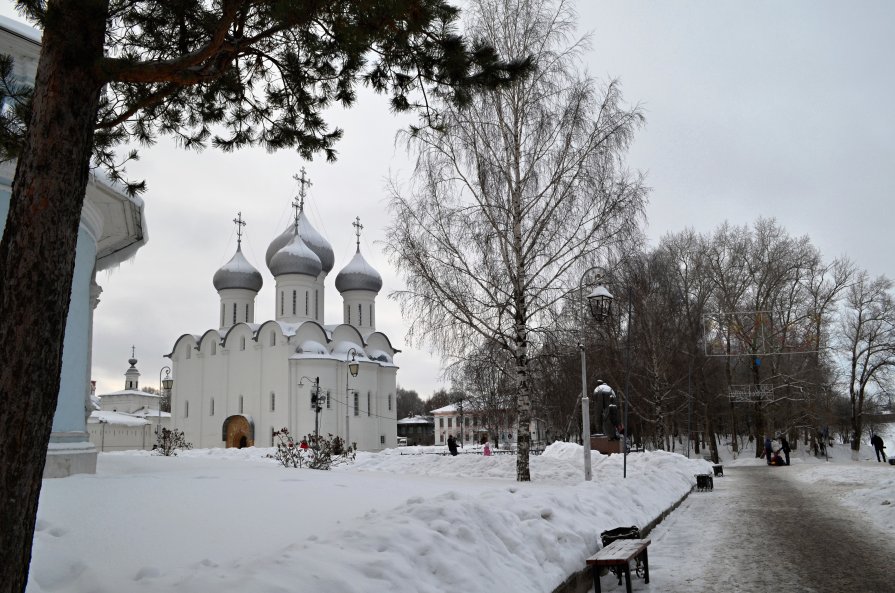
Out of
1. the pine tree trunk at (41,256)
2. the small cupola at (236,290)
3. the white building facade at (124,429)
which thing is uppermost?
the small cupola at (236,290)

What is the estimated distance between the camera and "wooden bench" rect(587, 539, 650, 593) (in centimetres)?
657

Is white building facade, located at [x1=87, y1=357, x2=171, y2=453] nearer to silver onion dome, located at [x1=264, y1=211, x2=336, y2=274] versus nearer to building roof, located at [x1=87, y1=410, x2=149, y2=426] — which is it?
building roof, located at [x1=87, y1=410, x2=149, y2=426]

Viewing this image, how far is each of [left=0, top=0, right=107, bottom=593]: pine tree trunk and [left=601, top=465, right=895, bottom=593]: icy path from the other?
5.86m

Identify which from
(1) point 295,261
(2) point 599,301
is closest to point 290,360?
(1) point 295,261

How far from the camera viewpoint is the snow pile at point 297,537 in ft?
15.9

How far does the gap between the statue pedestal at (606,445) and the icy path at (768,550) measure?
10.8 metres

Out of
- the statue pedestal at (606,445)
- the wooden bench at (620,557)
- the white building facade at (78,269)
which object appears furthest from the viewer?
the statue pedestal at (606,445)

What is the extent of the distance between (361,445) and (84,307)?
34629 millimetres

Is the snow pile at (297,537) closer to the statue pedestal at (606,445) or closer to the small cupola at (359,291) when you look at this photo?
the statue pedestal at (606,445)

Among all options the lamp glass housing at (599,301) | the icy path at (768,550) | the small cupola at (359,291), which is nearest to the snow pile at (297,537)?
the icy path at (768,550)

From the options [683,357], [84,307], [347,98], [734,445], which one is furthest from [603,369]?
[347,98]

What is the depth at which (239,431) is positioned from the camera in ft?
146

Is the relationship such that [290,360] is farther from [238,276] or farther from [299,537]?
[299,537]

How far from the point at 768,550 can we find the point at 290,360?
121 ft
